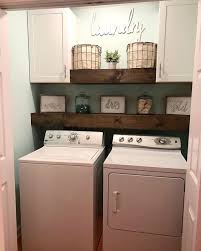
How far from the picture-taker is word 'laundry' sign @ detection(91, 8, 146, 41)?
2453 mm

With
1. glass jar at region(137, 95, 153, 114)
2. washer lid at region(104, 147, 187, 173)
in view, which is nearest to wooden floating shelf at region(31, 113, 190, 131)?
glass jar at region(137, 95, 153, 114)

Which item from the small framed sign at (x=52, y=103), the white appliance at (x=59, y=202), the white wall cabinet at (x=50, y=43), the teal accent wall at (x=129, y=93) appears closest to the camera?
the white appliance at (x=59, y=202)

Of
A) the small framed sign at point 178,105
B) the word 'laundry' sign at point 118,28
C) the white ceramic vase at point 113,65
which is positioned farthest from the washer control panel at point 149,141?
the word 'laundry' sign at point 118,28

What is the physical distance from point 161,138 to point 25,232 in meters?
1.63

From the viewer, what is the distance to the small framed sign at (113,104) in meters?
2.57

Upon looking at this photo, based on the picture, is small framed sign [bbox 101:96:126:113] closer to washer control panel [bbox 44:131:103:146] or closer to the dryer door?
washer control panel [bbox 44:131:103:146]

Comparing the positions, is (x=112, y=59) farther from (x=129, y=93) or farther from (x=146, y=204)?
(x=146, y=204)

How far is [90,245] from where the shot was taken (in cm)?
190

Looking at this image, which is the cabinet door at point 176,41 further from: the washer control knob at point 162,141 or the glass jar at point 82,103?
the glass jar at point 82,103

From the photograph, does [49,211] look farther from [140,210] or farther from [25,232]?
[140,210]

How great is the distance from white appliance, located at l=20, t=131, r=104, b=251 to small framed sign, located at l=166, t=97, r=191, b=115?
1.04 metres

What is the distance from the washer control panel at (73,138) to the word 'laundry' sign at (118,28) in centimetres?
120

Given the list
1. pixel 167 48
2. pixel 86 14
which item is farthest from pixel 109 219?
pixel 86 14

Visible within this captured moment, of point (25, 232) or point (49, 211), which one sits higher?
point (49, 211)
